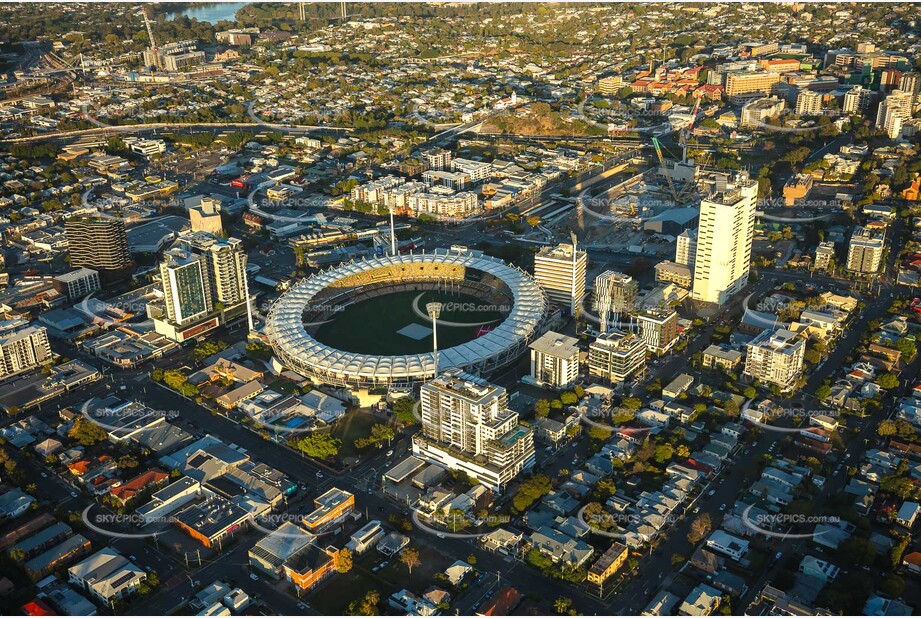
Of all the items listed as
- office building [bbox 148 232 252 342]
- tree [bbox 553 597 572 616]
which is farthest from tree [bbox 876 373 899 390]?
office building [bbox 148 232 252 342]

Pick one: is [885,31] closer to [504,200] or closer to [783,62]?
[783,62]

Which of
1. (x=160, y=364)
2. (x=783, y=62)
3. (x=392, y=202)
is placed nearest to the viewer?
(x=160, y=364)

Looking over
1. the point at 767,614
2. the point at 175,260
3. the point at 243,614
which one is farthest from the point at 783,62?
the point at 243,614

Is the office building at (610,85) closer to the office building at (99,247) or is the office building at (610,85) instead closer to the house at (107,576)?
the office building at (99,247)

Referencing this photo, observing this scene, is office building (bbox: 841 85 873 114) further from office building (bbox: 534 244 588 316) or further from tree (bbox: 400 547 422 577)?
tree (bbox: 400 547 422 577)

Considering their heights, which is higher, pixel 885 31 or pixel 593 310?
pixel 885 31

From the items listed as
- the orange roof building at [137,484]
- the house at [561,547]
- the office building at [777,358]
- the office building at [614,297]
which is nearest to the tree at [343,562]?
the house at [561,547]

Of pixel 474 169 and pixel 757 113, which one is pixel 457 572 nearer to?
pixel 474 169
